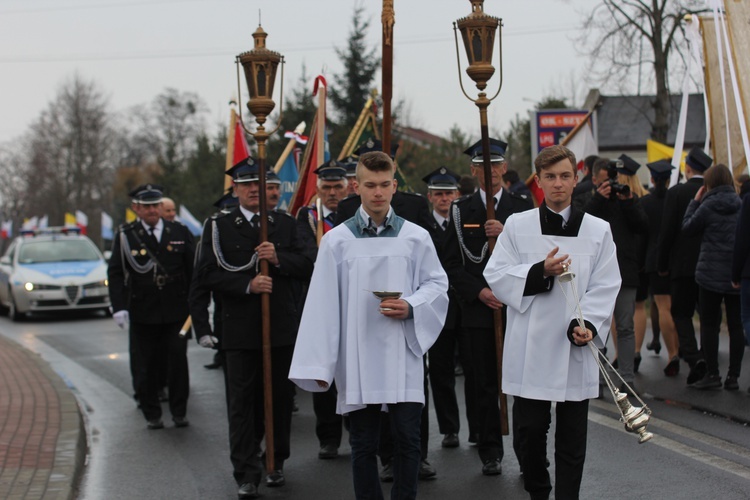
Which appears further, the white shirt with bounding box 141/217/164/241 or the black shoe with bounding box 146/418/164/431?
the white shirt with bounding box 141/217/164/241

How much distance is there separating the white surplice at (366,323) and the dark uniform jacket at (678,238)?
5260mm

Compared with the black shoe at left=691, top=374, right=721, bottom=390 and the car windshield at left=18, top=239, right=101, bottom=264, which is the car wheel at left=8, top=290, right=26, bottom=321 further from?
the black shoe at left=691, top=374, right=721, bottom=390

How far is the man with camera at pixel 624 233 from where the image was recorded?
9.39m

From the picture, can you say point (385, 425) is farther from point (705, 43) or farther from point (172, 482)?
point (705, 43)

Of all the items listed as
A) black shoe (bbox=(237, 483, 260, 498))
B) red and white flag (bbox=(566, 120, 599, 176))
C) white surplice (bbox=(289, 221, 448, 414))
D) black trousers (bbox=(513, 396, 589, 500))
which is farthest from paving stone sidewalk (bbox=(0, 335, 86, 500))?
red and white flag (bbox=(566, 120, 599, 176))

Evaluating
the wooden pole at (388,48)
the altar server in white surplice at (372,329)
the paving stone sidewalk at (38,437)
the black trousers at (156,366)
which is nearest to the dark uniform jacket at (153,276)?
the black trousers at (156,366)

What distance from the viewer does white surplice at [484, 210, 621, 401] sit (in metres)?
5.57

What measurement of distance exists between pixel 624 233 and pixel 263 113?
12.2 feet

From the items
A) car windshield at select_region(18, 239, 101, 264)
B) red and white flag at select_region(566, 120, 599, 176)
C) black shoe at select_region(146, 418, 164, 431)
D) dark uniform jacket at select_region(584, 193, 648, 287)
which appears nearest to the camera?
dark uniform jacket at select_region(584, 193, 648, 287)

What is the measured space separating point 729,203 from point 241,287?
4.93 m

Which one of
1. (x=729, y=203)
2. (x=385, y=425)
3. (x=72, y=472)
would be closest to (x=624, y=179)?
(x=729, y=203)

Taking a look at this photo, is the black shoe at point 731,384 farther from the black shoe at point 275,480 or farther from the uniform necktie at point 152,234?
the uniform necktie at point 152,234

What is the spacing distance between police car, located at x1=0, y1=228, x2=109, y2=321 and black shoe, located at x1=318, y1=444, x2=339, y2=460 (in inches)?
574

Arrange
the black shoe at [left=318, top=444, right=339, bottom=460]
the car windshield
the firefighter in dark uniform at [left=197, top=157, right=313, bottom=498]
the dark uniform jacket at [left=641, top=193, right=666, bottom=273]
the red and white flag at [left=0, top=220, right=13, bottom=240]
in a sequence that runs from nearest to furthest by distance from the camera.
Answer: the firefighter in dark uniform at [left=197, top=157, right=313, bottom=498] < the black shoe at [left=318, top=444, right=339, bottom=460] < the dark uniform jacket at [left=641, top=193, right=666, bottom=273] < the car windshield < the red and white flag at [left=0, top=220, right=13, bottom=240]
